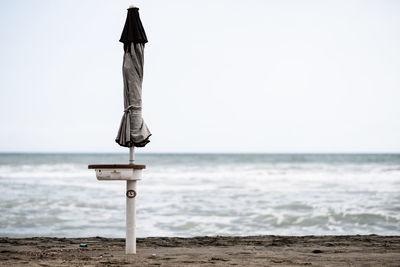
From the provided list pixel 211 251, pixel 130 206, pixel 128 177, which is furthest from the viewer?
pixel 211 251

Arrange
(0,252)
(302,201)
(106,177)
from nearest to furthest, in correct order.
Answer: (106,177) → (0,252) → (302,201)

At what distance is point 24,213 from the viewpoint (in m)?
12.6

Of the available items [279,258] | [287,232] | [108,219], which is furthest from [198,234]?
[279,258]

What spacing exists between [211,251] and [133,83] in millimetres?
2739

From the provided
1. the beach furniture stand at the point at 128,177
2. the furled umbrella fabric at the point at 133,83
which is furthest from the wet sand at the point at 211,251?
the furled umbrella fabric at the point at 133,83

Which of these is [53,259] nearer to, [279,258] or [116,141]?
→ [116,141]

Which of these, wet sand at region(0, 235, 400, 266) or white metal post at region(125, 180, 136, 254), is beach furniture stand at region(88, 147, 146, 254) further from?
wet sand at region(0, 235, 400, 266)

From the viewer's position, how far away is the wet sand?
238 inches

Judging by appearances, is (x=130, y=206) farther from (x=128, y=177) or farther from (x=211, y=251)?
(x=211, y=251)

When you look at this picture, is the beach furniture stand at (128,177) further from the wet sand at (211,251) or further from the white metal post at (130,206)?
the wet sand at (211,251)

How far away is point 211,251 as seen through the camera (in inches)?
283

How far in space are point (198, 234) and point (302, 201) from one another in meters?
6.43

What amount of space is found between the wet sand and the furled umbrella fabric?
1561 millimetres

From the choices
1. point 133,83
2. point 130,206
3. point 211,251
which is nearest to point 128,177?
point 130,206
